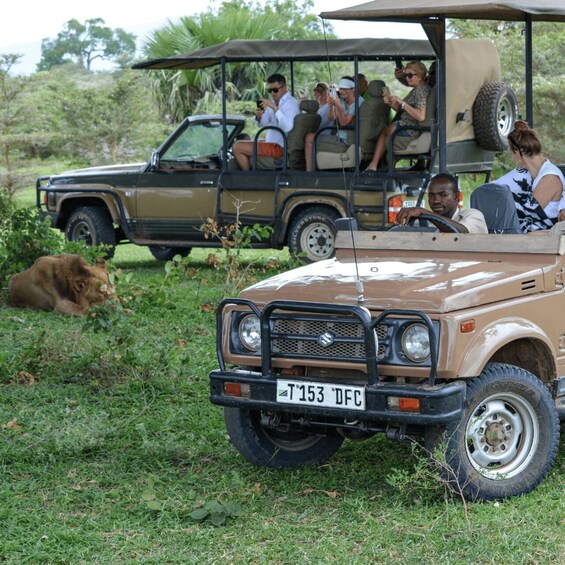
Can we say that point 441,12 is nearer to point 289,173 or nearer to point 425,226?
point 425,226

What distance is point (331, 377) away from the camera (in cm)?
498

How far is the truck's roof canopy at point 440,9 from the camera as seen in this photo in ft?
18.4

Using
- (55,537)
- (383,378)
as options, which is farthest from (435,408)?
(55,537)

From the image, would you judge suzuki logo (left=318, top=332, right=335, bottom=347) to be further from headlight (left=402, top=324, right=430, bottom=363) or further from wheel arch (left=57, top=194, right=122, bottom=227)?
wheel arch (left=57, top=194, right=122, bottom=227)

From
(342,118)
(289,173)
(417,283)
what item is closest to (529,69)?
(417,283)

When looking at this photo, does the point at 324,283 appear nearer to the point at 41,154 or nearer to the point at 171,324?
the point at 171,324

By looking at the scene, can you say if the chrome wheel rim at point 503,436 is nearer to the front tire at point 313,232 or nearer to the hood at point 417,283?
the hood at point 417,283

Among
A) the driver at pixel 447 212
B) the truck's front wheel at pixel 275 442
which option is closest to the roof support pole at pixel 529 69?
the driver at pixel 447 212

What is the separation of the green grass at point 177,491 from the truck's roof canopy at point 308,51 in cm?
448

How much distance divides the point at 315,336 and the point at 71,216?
28.8 ft

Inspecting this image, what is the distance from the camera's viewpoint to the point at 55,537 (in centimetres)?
449

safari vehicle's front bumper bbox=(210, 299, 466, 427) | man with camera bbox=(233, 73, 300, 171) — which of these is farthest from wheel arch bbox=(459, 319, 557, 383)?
man with camera bbox=(233, 73, 300, 171)

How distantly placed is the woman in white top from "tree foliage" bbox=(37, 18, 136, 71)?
86797mm

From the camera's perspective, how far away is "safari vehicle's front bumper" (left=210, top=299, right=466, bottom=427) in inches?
180
